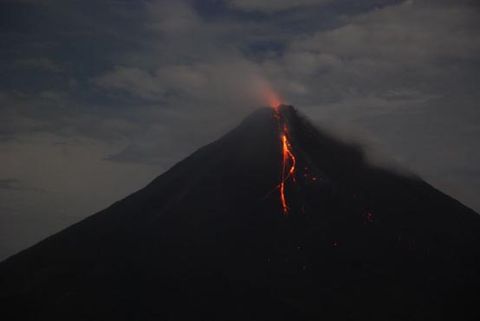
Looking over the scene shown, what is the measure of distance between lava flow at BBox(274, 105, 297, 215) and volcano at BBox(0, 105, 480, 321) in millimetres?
234

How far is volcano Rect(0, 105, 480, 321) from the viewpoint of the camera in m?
58.9

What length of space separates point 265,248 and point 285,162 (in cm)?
2051

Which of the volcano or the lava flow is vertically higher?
the lava flow

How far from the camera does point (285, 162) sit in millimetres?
85000

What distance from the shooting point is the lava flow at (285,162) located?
255ft

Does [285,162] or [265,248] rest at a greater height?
[285,162]

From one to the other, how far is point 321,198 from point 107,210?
37.0m

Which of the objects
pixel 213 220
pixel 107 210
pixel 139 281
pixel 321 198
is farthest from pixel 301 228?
pixel 107 210

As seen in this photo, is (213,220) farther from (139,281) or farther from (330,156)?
(330,156)

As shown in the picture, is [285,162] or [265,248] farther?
[285,162]

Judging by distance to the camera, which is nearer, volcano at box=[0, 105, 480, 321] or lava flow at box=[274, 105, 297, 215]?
volcano at box=[0, 105, 480, 321]

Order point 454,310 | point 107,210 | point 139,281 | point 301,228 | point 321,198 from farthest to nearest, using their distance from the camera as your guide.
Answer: point 107,210, point 321,198, point 301,228, point 139,281, point 454,310

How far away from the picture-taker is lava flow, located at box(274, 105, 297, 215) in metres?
77.8

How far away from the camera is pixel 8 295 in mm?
66062
